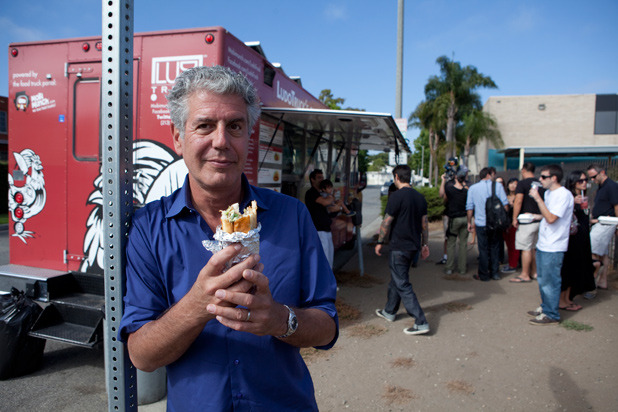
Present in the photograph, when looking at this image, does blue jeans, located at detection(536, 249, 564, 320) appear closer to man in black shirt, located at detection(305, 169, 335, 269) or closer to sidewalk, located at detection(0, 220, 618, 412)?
sidewalk, located at detection(0, 220, 618, 412)

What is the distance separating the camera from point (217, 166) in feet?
4.66

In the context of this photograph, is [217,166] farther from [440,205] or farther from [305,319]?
[440,205]

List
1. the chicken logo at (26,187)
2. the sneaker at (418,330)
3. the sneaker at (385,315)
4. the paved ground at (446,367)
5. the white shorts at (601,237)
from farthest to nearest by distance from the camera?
the white shorts at (601,237) < the sneaker at (385,315) < the sneaker at (418,330) < the chicken logo at (26,187) < the paved ground at (446,367)

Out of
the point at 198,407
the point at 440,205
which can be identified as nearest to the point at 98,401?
the point at 198,407

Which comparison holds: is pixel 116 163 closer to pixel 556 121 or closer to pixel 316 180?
pixel 316 180

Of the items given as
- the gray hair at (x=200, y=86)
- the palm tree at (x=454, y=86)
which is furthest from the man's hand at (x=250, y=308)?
the palm tree at (x=454, y=86)

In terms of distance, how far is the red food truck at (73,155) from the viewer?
3896 mm

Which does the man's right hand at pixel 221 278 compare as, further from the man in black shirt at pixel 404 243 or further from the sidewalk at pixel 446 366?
the man in black shirt at pixel 404 243

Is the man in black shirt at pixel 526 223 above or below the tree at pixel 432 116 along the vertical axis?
below

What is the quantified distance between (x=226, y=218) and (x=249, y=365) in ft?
1.74

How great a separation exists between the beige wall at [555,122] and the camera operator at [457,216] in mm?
34186

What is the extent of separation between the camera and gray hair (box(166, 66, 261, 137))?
1392 mm

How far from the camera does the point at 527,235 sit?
723 centimetres

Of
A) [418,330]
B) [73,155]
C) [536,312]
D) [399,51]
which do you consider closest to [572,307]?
[536,312]
